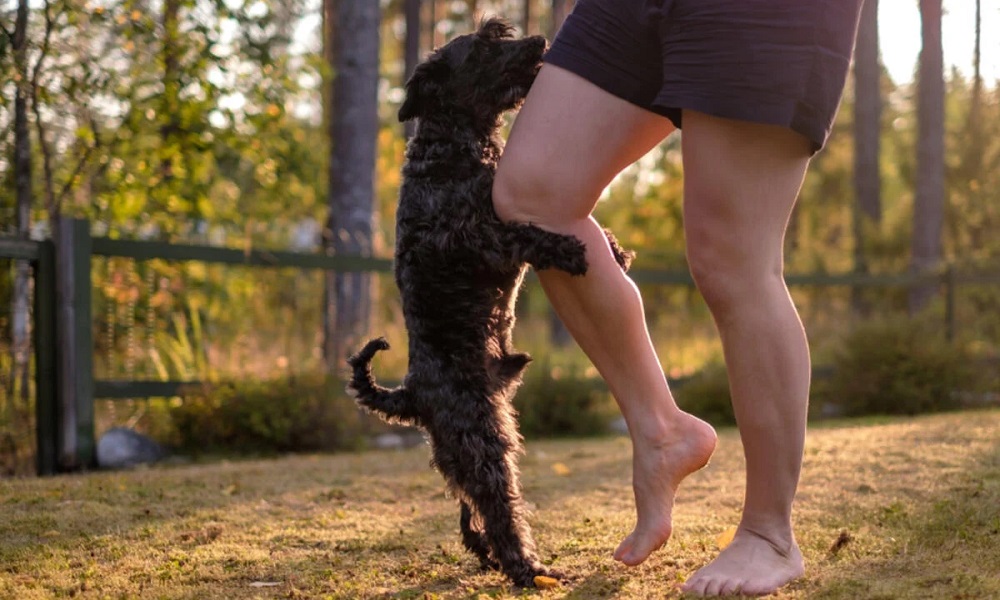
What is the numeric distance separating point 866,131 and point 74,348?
13702 mm

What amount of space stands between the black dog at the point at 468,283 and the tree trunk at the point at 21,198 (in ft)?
11.7

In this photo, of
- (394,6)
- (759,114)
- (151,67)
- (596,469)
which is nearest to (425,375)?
(759,114)

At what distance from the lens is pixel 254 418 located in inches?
257

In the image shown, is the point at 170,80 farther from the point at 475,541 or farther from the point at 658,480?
the point at 658,480

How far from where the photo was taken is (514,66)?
299 cm

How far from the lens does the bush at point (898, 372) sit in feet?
28.3

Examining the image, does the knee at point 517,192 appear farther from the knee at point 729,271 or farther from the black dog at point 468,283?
the knee at point 729,271

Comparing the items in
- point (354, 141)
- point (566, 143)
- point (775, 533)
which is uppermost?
point (354, 141)

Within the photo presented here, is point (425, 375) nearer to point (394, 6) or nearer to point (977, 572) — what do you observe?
point (977, 572)

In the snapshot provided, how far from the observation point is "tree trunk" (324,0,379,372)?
29.9ft

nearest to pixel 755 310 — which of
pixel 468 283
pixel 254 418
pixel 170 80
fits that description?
pixel 468 283

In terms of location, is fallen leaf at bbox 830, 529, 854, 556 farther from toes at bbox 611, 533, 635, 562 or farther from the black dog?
the black dog

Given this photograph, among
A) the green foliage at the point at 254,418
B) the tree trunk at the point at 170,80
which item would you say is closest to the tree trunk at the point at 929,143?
the green foliage at the point at 254,418

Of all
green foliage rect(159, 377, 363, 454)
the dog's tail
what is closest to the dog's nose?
the dog's tail
